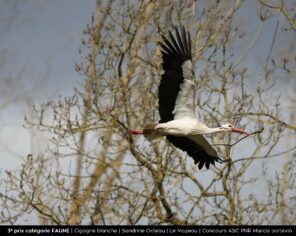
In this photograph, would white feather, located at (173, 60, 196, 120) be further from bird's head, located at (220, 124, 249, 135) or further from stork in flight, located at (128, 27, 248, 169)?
bird's head, located at (220, 124, 249, 135)

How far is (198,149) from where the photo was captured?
40.1 ft

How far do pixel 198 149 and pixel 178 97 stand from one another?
1.31 meters

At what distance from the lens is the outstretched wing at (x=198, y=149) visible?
39.4 feet

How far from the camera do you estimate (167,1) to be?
554 inches
